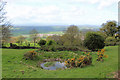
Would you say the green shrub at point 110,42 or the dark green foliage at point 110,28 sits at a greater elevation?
the dark green foliage at point 110,28

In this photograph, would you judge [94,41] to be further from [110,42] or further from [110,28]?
[110,28]

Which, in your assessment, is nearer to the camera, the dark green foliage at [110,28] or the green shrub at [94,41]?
the green shrub at [94,41]

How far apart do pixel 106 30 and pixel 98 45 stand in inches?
769

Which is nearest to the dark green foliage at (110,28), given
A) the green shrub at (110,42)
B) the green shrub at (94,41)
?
the green shrub at (110,42)

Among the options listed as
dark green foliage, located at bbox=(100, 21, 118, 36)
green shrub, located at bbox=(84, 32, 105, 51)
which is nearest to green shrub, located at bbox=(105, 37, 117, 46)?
dark green foliage, located at bbox=(100, 21, 118, 36)

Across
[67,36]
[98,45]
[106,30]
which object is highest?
[106,30]

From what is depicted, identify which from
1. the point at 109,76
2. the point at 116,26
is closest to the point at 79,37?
the point at 116,26

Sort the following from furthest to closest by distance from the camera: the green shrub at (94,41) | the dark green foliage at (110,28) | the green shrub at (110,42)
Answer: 1. the dark green foliage at (110,28)
2. the green shrub at (110,42)
3. the green shrub at (94,41)

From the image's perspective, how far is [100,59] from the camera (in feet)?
31.8

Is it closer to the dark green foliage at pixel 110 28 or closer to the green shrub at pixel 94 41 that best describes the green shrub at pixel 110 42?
the dark green foliage at pixel 110 28

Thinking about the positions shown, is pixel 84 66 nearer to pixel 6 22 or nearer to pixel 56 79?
pixel 56 79

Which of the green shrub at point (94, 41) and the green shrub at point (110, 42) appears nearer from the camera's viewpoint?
the green shrub at point (94, 41)

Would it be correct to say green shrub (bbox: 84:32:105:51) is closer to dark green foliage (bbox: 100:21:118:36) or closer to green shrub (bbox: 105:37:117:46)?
green shrub (bbox: 105:37:117:46)

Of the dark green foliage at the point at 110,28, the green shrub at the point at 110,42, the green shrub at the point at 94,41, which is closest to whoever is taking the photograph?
the green shrub at the point at 94,41
